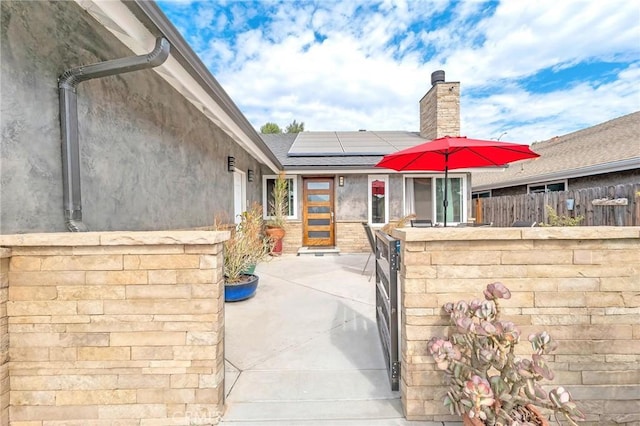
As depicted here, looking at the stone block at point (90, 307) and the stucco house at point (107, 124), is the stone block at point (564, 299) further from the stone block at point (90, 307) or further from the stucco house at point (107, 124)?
the stucco house at point (107, 124)

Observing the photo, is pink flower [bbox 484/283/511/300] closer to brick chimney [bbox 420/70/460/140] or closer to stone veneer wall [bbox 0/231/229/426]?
stone veneer wall [bbox 0/231/229/426]

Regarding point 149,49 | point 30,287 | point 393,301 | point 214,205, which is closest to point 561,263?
point 393,301

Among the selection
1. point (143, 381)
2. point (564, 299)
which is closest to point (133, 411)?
point (143, 381)

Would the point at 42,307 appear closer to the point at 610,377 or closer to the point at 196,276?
the point at 196,276

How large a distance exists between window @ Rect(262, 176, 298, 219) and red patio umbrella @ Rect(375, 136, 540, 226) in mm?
3970

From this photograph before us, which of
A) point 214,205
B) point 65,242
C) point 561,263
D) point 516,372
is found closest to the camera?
point 516,372

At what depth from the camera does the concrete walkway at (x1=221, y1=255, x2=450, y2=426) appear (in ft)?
6.08

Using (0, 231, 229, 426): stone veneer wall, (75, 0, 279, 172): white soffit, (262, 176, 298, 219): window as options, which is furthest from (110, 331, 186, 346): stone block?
(262, 176, 298, 219): window

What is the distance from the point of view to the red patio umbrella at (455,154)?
3922mm

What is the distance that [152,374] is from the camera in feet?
5.69

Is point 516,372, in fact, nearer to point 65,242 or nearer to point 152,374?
point 152,374

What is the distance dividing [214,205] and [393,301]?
4050 millimetres

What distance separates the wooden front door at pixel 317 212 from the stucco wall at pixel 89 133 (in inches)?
184

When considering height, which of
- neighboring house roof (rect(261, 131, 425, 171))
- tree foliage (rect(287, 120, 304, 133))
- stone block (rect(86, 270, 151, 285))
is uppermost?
tree foliage (rect(287, 120, 304, 133))
